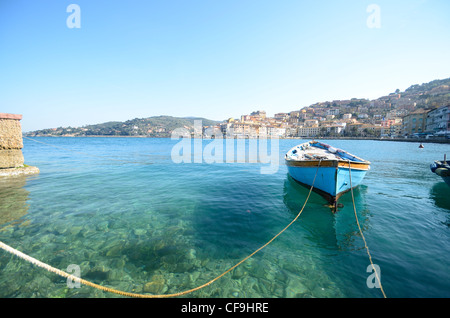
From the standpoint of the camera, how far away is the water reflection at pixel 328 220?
17.3 ft

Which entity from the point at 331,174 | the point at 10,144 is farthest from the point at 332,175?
the point at 10,144

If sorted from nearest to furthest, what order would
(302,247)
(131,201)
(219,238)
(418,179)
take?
(302,247) → (219,238) → (131,201) → (418,179)

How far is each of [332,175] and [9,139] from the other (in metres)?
17.3

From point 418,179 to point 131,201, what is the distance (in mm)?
19222

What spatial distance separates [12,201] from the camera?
24.8 ft

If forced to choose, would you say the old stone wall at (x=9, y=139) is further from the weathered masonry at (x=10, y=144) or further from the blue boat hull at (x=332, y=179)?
the blue boat hull at (x=332, y=179)

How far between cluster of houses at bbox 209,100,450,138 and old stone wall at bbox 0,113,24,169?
101 m

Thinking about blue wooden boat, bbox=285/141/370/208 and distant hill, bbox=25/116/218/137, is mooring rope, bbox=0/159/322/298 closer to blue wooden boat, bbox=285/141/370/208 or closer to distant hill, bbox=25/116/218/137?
blue wooden boat, bbox=285/141/370/208

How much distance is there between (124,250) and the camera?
4719 millimetres

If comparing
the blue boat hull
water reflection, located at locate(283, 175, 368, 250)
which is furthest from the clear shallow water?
the blue boat hull

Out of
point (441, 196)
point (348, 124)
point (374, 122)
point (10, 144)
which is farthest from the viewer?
point (374, 122)

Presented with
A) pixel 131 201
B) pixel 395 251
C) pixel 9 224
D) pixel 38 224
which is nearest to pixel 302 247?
pixel 395 251

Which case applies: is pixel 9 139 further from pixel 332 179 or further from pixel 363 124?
pixel 363 124
